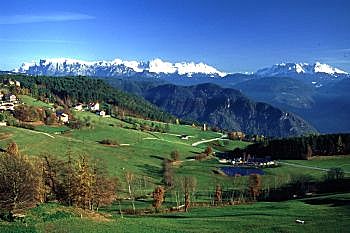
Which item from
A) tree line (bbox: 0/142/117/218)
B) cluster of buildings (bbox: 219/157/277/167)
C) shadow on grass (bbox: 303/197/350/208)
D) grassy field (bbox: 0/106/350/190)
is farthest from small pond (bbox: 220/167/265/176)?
tree line (bbox: 0/142/117/218)

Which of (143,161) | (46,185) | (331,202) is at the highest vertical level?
(46,185)

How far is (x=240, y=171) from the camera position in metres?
171

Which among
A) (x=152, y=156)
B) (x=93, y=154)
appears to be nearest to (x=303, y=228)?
(x=93, y=154)

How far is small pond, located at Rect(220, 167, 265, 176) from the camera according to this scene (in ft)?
532

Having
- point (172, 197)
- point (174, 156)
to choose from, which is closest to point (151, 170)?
point (174, 156)

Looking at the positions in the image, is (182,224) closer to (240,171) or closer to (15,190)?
(15,190)

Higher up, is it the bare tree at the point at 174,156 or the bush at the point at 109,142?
the bush at the point at 109,142

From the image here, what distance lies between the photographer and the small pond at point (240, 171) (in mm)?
162250

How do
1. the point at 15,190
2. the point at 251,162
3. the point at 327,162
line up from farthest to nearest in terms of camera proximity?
the point at 251,162 → the point at 327,162 → the point at 15,190

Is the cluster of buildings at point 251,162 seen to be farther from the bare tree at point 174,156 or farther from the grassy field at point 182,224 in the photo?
the grassy field at point 182,224

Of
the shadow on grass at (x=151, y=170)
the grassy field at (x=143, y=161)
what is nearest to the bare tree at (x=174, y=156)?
the grassy field at (x=143, y=161)

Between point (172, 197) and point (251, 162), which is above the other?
point (172, 197)

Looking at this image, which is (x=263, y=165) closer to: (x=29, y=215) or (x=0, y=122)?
(x=0, y=122)

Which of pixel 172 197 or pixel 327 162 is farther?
pixel 327 162
